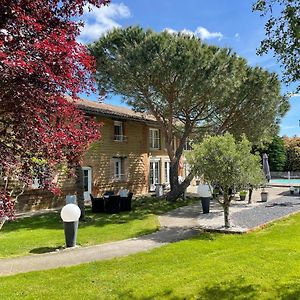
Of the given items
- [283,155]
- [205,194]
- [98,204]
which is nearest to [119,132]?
[98,204]

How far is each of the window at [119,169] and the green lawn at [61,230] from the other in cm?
816

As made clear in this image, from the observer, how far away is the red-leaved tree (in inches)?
155

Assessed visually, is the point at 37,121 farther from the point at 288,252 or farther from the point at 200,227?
the point at 200,227

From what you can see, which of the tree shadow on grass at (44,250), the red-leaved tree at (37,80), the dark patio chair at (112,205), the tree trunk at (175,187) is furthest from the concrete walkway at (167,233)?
the red-leaved tree at (37,80)

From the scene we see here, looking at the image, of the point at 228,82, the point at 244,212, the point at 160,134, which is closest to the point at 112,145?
the point at 160,134

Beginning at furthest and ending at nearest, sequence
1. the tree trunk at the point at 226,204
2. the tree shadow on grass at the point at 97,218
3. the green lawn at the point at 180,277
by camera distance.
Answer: the tree shadow on grass at the point at 97,218 → the tree trunk at the point at 226,204 → the green lawn at the point at 180,277

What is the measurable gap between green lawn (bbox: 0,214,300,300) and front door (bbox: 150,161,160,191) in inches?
835

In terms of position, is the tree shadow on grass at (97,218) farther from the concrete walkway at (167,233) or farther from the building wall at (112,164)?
the building wall at (112,164)

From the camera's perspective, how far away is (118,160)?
27.7 m

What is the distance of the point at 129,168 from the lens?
28.4m

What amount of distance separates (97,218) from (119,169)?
1131cm

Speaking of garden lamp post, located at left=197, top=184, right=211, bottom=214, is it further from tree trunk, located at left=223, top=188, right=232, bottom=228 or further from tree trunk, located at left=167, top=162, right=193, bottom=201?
tree trunk, located at left=167, top=162, right=193, bottom=201

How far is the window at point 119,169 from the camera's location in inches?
1075

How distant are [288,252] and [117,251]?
4522mm
